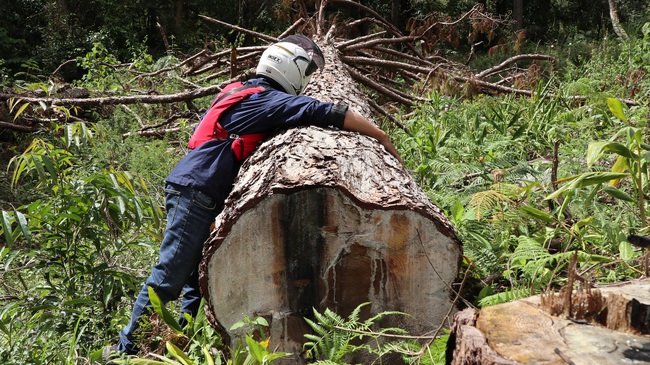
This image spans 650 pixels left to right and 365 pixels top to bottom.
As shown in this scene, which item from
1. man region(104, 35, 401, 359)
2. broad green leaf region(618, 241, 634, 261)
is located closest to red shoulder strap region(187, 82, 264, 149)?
man region(104, 35, 401, 359)

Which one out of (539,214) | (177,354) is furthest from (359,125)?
(177,354)

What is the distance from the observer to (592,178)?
2.62 meters

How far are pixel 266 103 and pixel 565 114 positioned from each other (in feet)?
11.2

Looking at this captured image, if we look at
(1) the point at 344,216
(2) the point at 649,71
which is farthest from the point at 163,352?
(2) the point at 649,71

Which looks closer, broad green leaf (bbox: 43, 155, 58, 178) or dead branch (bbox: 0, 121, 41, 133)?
broad green leaf (bbox: 43, 155, 58, 178)

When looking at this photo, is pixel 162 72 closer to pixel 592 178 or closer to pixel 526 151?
pixel 526 151

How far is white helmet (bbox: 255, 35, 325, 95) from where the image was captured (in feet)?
12.4

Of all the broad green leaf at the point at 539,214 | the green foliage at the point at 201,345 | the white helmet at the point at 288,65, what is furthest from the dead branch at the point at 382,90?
the green foliage at the point at 201,345

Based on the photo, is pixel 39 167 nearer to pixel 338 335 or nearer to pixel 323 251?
pixel 323 251

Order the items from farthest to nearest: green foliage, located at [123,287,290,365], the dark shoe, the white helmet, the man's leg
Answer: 1. the white helmet
2. the man's leg
3. the dark shoe
4. green foliage, located at [123,287,290,365]

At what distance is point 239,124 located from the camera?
352 cm

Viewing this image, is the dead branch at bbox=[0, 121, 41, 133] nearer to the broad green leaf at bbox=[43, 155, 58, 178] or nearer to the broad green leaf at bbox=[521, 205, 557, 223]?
the broad green leaf at bbox=[43, 155, 58, 178]

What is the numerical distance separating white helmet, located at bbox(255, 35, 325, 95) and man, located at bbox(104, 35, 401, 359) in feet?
0.45

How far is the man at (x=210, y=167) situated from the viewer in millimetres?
3389
